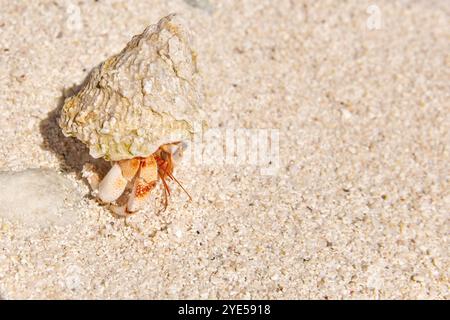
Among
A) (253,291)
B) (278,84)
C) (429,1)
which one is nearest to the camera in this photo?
(253,291)

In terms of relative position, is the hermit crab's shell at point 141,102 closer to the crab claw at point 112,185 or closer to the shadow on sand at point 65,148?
the crab claw at point 112,185

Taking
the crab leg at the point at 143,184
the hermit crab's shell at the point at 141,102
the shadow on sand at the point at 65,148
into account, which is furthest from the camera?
the shadow on sand at the point at 65,148

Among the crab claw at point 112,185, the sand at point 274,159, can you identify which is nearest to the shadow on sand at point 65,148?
the sand at point 274,159

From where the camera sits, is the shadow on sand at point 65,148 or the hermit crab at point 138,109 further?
the shadow on sand at point 65,148

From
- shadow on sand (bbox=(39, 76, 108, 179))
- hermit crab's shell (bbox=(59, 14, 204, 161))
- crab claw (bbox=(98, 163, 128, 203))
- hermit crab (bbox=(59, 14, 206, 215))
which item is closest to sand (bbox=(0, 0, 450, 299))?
shadow on sand (bbox=(39, 76, 108, 179))

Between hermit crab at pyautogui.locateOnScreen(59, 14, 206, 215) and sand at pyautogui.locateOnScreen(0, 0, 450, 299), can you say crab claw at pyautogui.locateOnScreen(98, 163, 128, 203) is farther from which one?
sand at pyautogui.locateOnScreen(0, 0, 450, 299)

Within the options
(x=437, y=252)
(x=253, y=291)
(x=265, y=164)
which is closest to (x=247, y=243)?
(x=253, y=291)

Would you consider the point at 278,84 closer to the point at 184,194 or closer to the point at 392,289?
the point at 184,194
